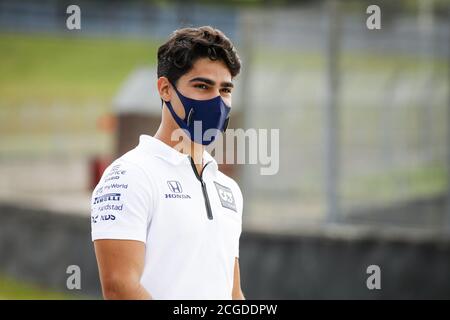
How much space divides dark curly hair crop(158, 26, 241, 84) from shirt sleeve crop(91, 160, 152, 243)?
33 centimetres

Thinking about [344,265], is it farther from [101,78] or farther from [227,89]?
[101,78]

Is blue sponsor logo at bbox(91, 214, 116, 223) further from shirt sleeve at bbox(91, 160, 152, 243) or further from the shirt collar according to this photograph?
the shirt collar

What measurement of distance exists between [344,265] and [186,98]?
20.1 ft

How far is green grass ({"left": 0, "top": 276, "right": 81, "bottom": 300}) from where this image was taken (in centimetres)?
1041

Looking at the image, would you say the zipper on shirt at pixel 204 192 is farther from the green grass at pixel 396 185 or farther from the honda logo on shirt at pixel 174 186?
the green grass at pixel 396 185

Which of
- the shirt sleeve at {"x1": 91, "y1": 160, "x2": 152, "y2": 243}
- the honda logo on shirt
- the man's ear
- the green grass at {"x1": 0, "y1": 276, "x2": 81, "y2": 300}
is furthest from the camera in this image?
the green grass at {"x1": 0, "y1": 276, "x2": 81, "y2": 300}

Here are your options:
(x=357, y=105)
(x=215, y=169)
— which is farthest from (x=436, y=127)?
(x=215, y=169)

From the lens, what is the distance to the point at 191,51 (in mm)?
3162

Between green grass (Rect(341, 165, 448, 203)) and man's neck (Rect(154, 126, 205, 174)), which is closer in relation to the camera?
man's neck (Rect(154, 126, 205, 174))

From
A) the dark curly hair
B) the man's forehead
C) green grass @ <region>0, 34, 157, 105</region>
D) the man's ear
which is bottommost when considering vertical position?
the man's ear

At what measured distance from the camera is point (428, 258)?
8.83 meters

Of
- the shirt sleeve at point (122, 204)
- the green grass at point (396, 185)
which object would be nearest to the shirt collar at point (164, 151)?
the shirt sleeve at point (122, 204)

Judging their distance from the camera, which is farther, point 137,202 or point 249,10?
point 249,10

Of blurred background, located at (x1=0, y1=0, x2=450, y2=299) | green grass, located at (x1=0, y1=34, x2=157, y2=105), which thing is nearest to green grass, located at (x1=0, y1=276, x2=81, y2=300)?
blurred background, located at (x1=0, y1=0, x2=450, y2=299)
